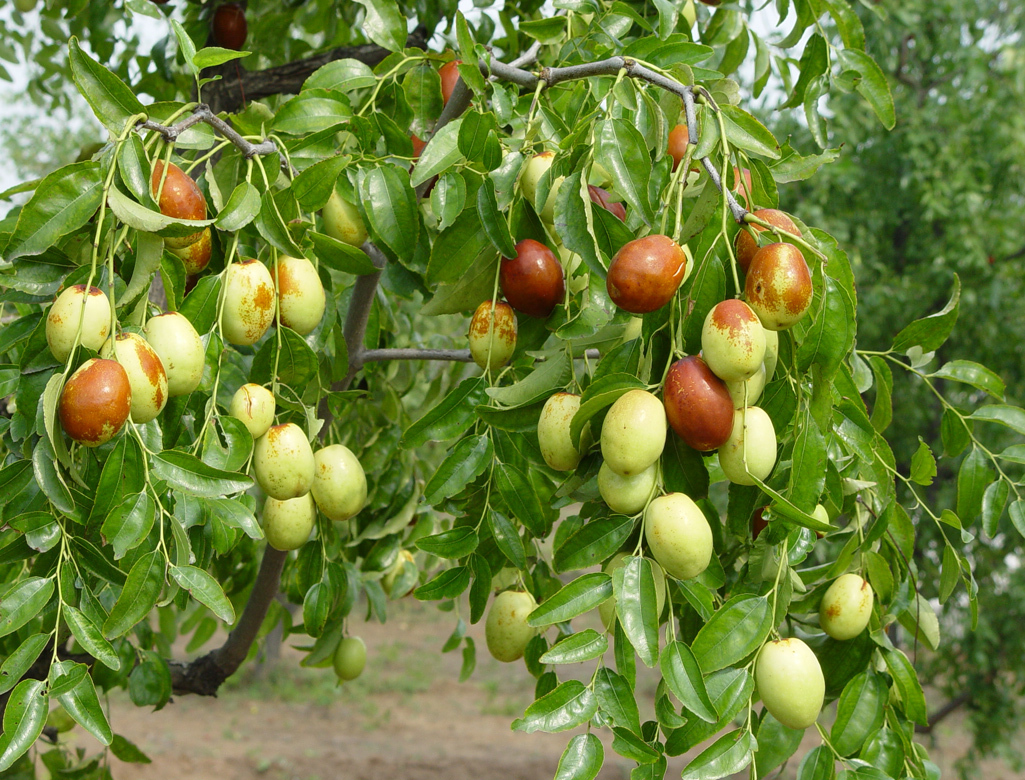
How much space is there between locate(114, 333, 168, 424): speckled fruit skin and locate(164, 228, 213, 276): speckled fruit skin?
0.67 ft

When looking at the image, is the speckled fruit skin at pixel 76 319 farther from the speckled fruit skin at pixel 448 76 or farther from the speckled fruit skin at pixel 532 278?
the speckled fruit skin at pixel 448 76

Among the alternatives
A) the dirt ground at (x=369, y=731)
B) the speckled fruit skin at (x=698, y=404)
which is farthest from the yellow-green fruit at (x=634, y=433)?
the dirt ground at (x=369, y=731)

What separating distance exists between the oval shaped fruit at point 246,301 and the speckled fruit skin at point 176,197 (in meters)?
0.08

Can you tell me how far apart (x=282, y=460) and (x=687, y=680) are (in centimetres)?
58

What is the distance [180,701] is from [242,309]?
7.22 meters

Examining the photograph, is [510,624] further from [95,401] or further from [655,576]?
[95,401]

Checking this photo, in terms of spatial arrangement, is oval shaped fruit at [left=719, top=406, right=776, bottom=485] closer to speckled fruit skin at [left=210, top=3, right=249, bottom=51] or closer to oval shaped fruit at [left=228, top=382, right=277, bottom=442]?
oval shaped fruit at [left=228, top=382, right=277, bottom=442]

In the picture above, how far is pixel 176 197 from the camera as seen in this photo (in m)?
1.02

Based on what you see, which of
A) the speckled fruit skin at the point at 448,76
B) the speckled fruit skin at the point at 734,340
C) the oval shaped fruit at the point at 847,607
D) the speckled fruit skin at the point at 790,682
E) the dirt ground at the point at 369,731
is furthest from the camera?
the dirt ground at the point at 369,731

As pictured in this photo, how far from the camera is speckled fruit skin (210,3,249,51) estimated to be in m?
2.38

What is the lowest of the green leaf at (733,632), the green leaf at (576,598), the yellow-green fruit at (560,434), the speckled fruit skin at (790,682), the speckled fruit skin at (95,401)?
the speckled fruit skin at (790,682)

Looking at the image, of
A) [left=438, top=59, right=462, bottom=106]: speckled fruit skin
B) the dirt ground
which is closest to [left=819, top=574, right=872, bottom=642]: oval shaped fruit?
[left=438, top=59, right=462, bottom=106]: speckled fruit skin

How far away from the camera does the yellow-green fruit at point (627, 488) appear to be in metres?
0.95

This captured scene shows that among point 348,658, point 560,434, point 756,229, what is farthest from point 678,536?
point 348,658
